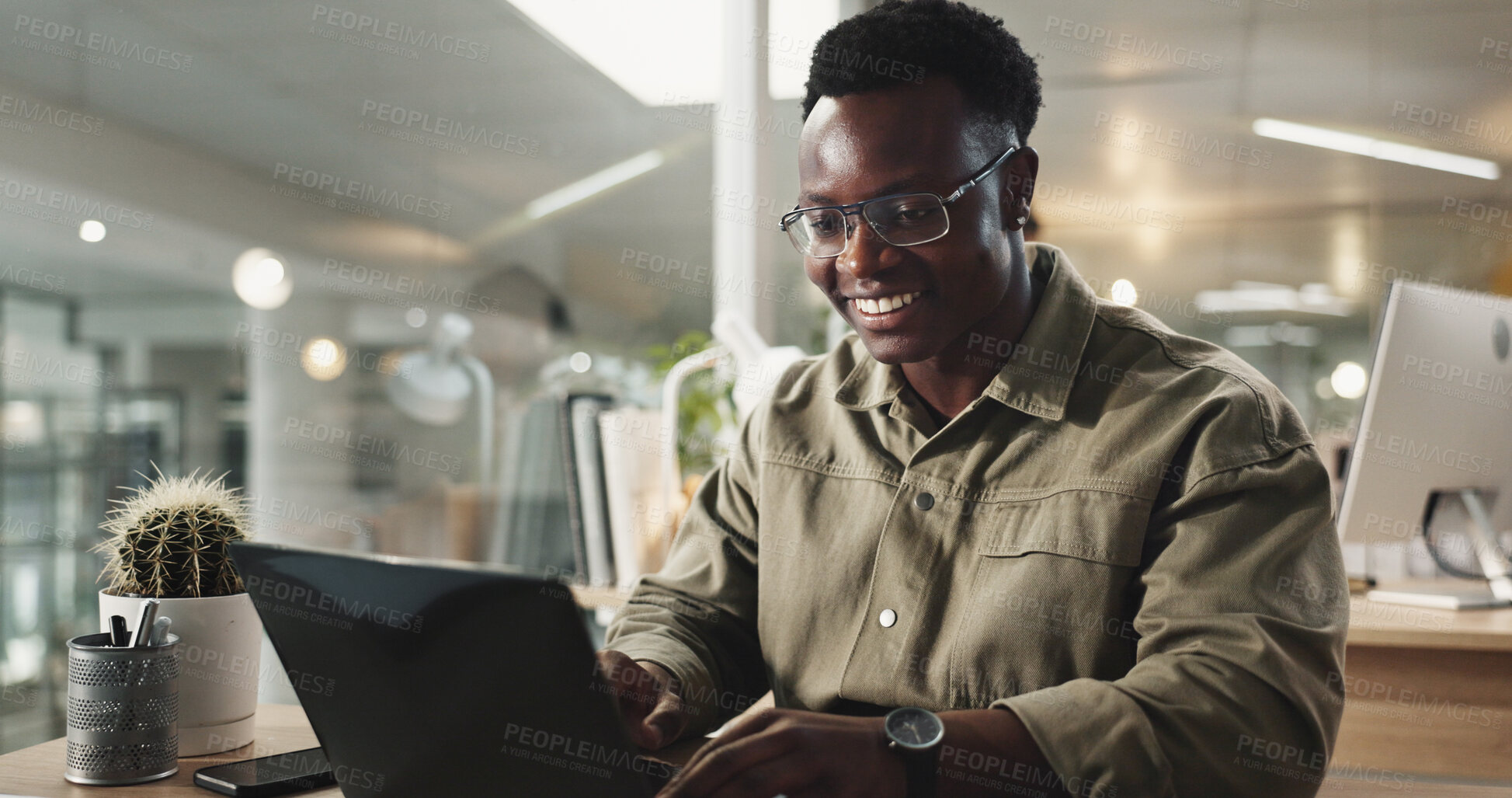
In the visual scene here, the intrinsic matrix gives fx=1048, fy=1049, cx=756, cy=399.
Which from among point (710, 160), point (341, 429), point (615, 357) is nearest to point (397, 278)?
point (341, 429)

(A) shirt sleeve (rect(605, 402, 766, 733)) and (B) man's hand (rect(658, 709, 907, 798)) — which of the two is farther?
(A) shirt sleeve (rect(605, 402, 766, 733))

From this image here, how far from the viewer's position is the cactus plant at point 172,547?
1040 millimetres

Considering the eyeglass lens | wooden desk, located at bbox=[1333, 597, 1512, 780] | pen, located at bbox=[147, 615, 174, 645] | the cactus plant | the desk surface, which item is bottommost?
wooden desk, located at bbox=[1333, 597, 1512, 780]

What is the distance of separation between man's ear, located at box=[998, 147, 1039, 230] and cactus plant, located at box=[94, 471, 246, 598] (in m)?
0.90

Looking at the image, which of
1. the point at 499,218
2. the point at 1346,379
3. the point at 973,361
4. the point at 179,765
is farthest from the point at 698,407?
the point at 1346,379

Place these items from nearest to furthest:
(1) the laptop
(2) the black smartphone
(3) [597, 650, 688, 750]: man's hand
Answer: (1) the laptop, (2) the black smartphone, (3) [597, 650, 688, 750]: man's hand

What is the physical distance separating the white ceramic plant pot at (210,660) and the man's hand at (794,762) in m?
0.53

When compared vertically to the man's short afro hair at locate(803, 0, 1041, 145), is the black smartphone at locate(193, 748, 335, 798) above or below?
below

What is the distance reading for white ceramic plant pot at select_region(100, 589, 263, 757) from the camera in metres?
1.03

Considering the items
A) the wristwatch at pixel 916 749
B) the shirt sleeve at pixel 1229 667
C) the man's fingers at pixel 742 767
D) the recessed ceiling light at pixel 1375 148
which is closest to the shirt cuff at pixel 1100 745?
the shirt sleeve at pixel 1229 667

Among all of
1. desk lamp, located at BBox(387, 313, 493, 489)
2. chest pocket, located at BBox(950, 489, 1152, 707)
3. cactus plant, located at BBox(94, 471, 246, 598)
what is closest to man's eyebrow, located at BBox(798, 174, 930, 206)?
chest pocket, located at BBox(950, 489, 1152, 707)

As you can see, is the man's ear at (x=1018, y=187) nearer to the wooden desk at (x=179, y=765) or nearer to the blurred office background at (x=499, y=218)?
the blurred office background at (x=499, y=218)

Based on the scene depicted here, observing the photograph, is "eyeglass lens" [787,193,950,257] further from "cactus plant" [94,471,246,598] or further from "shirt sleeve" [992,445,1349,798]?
"cactus plant" [94,471,246,598]

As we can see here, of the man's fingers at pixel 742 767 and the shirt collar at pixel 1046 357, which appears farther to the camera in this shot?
the shirt collar at pixel 1046 357
